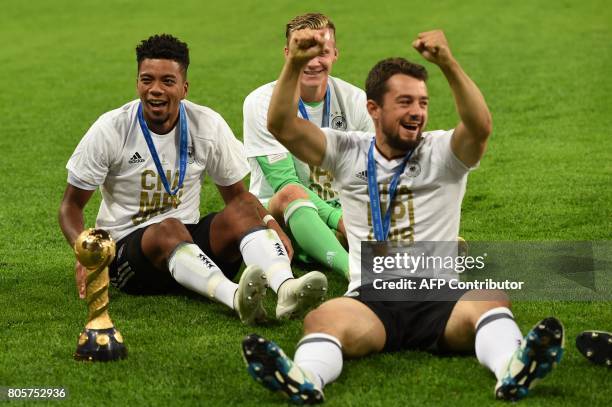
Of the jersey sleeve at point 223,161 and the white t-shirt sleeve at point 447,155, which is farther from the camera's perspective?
the jersey sleeve at point 223,161

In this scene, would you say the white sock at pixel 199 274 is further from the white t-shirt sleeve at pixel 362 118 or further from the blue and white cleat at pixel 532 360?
the blue and white cleat at pixel 532 360

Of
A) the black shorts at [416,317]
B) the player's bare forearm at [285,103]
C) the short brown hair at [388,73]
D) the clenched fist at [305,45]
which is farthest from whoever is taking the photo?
the short brown hair at [388,73]

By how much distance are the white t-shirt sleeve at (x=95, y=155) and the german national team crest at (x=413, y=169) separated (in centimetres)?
169

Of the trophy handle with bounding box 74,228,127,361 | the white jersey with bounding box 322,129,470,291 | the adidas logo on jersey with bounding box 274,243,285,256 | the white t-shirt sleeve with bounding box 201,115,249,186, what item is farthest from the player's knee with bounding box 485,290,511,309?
the white t-shirt sleeve with bounding box 201,115,249,186

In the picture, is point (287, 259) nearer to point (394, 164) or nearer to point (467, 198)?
point (394, 164)

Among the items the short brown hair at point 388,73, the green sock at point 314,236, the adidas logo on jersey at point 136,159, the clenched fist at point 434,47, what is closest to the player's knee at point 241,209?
the green sock at point 314,236

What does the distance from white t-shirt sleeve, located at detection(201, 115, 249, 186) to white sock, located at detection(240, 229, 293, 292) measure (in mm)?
432

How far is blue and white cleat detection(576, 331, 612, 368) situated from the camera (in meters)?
4.46

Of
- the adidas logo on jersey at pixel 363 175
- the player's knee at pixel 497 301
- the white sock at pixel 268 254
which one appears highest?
the adidas logo on jersey at pixel 363 175

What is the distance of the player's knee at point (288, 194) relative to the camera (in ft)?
20.4

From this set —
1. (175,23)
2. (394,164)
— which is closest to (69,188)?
(394,164)

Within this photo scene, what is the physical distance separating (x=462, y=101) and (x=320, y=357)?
3.51ft

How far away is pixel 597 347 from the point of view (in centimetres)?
448

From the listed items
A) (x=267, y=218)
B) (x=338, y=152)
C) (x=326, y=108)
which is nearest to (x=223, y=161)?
(x=267, y=218)
